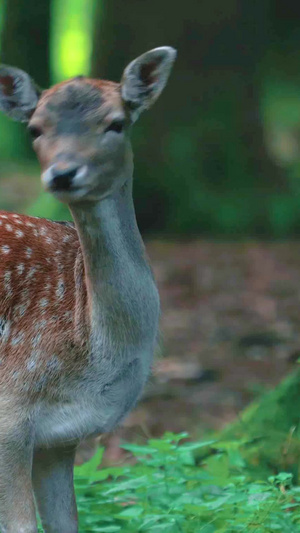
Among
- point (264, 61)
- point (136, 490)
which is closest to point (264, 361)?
point (136, 490)

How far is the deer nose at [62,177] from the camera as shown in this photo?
432 cm

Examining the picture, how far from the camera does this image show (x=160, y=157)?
41.8 feet

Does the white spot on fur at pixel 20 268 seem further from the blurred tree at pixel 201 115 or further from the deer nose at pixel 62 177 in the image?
the blurred tree at pixel 201 115

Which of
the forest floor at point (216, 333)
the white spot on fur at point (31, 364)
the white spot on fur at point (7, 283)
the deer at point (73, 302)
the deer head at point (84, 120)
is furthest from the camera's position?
the forest floor at point (216, 333)

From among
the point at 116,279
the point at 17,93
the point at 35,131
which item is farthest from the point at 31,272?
the point at 17,93

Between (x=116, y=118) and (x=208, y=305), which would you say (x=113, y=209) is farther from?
(x=208, y=305)

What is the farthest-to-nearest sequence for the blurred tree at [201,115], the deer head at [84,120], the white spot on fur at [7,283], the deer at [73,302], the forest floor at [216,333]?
the blurred tree at [201,115]
the forest floor at [216,333]
the white spot on fur at [7,283]
the deer at [73,302]
the deer head at [84,120]

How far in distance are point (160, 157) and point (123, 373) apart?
801cm

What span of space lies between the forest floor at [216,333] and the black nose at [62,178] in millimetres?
3023

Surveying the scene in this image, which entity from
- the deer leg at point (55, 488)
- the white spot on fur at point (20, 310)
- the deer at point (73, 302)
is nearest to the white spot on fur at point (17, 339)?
the deer at point (73, 302)

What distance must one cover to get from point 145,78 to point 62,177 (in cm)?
88

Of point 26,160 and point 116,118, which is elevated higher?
point 116,118

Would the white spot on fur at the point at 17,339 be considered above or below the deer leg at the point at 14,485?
above

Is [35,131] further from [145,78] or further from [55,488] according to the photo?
[55,488]
